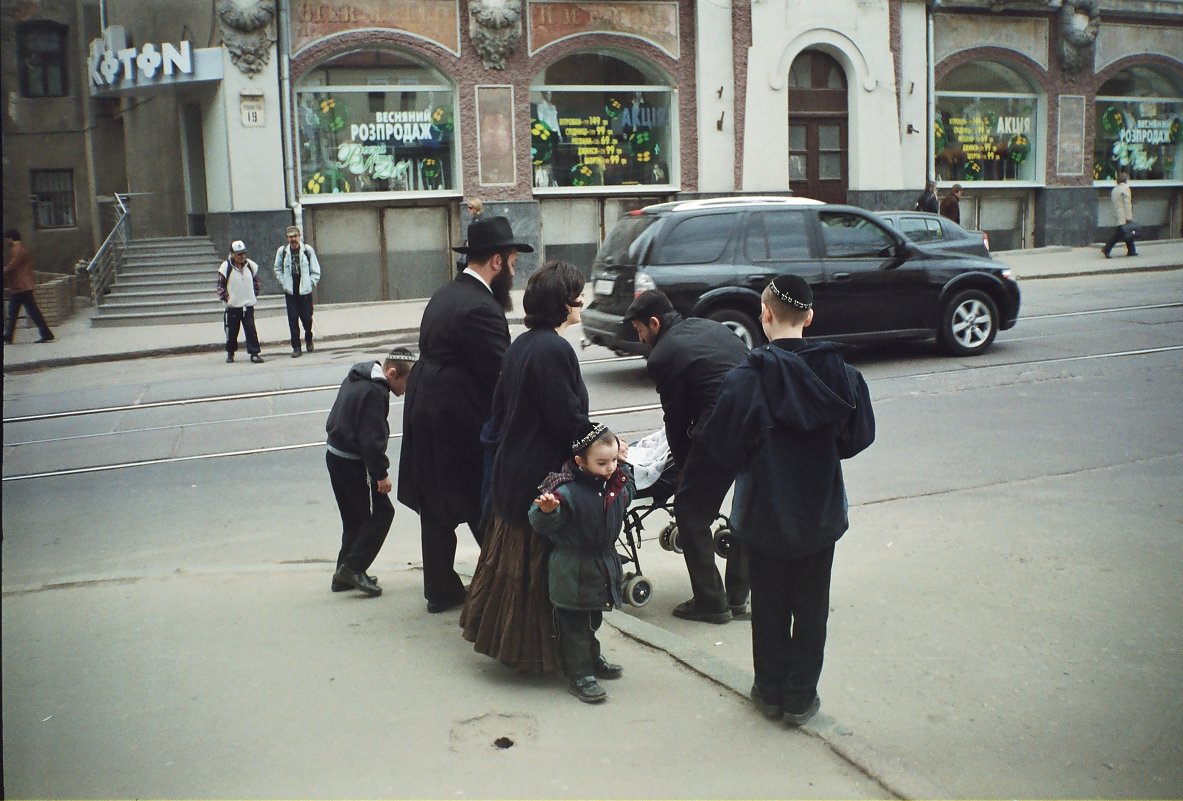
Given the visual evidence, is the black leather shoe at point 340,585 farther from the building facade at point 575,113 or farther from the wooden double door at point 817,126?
the wooden double door at point 817,126

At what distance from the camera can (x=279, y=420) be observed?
11570 mm

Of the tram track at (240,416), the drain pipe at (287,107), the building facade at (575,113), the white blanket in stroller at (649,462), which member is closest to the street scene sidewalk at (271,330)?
the building facade at (575,113)

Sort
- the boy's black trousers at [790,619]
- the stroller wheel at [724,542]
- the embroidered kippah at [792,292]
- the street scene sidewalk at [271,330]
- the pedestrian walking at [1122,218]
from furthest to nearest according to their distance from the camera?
the pedestrian walking at [1122,218] < the street scene sidewalk at [271,330] < the stroller wheel at [724,542] < the boy's black trousers at [790,619] < the embroidered kippah at [792,292]

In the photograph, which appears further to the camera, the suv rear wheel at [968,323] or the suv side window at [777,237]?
the suv rear wheel at [968,323]

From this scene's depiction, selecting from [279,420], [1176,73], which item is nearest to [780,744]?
[279,420]

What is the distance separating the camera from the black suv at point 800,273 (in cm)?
1238

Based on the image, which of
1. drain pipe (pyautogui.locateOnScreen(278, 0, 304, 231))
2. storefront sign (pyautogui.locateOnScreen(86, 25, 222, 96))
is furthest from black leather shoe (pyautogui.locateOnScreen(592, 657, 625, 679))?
storefront sign (pyautogui.locateOnScreen(86, 25, 222, 96))

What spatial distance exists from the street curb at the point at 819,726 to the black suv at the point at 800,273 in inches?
263

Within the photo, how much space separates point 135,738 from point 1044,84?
26.7 metres

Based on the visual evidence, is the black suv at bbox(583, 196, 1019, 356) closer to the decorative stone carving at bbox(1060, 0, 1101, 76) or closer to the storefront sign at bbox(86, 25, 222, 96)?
the storefront sign at bbox(86, 25, 222, 96)

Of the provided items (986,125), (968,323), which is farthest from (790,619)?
(986,125)

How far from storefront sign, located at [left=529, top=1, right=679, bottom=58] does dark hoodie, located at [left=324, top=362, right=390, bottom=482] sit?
18.0 metres

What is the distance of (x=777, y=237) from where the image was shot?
12.8m

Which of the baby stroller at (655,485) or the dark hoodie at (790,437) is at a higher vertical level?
the dark hoodie at (790,437)
